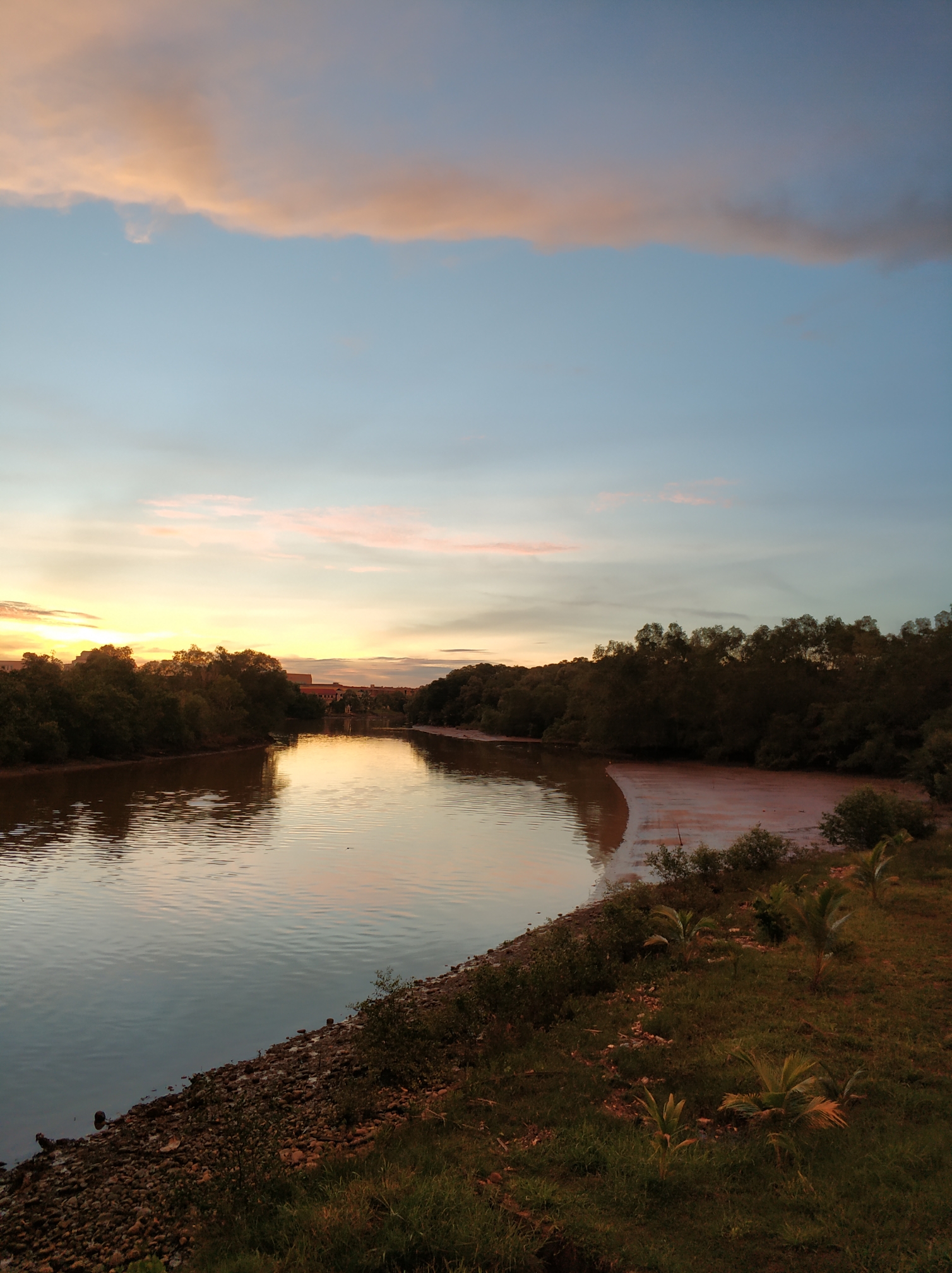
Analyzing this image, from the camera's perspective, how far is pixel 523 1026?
10859 millimetres

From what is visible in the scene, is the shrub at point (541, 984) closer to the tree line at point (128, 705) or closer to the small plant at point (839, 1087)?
the small plant at point (839, 1087)

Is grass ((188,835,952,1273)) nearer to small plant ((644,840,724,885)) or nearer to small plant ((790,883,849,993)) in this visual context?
small plant ((790,883,849,993))

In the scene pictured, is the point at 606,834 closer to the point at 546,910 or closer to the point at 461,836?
the point at 461,836

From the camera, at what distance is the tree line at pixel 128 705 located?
159ft

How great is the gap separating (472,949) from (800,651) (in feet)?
187

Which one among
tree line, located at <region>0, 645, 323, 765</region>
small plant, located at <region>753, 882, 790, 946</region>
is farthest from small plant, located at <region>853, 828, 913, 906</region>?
tree line, located at <region>0, 645, 323, 765</region>

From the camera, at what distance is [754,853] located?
2147 cm

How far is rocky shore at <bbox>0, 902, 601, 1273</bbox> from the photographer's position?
22.4 feet

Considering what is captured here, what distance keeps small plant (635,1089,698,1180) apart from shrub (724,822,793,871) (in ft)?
46.4

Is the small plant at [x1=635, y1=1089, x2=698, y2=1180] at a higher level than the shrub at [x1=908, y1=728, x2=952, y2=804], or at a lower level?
lower

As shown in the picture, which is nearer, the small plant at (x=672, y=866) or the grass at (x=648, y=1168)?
the grass at (x=648, y=1168)

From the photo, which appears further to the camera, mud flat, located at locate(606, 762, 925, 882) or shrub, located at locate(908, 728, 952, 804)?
shrub, located at locate(908, 728, 952, 804)

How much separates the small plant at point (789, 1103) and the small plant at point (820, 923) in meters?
3.88

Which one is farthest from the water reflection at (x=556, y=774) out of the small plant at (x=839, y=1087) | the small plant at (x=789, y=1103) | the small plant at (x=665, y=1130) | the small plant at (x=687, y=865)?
the small plant at (x=665, y=1130)
